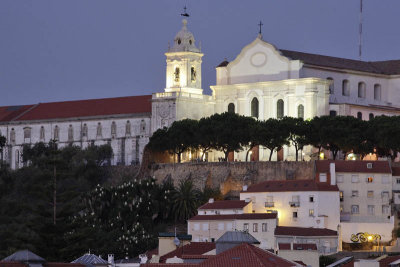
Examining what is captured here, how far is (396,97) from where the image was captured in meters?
130

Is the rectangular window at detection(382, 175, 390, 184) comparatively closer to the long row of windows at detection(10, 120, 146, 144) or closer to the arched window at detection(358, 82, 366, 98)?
the arched window at detection(358, 82, 366, 98)

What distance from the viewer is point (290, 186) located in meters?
104

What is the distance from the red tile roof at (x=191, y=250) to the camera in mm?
75062

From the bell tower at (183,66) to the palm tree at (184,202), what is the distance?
17948mm

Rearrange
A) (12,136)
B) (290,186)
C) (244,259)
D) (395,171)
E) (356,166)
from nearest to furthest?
(244,259) → (290,186) → (356,166) → (395,171) → (12,136)

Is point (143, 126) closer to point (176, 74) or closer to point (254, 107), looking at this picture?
point (176, 74)

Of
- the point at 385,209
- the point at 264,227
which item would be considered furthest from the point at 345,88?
the point at 264,227

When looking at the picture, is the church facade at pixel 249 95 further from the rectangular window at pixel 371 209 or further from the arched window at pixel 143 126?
the rectangular window at pixel 371 209

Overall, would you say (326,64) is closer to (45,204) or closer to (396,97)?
(396,97)

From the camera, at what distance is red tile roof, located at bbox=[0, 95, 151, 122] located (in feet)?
440

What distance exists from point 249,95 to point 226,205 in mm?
24502

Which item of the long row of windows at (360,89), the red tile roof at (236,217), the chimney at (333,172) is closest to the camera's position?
the red tile roof at (236,217)

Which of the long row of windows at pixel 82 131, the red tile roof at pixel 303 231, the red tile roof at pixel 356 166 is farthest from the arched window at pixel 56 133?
the red tile roof at pixel 303 231

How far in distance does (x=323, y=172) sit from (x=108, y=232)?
16.0m
